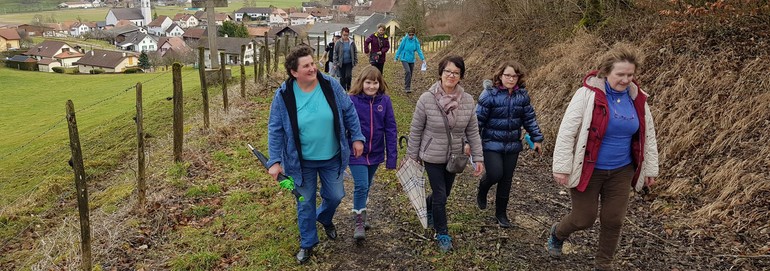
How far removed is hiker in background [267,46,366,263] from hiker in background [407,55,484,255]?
54 cm

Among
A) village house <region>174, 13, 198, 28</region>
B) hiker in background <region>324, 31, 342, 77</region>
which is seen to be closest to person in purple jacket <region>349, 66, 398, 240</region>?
hiker in background <region>324, 31, 342, 77</region>

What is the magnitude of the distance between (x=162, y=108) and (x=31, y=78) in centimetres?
2704

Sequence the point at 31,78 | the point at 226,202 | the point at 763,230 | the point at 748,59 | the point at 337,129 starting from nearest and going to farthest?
the point at 337,129 < the point at 763,230 < the point at 226,202 < the point at 748,59 < the point at 31,78

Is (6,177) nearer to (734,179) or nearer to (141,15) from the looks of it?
(734,179)

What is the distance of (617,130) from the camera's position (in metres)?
3.71

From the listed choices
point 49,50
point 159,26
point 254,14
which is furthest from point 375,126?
point 159,26

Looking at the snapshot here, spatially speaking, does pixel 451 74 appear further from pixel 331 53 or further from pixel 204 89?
pixel 331 53

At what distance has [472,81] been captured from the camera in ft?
46.2

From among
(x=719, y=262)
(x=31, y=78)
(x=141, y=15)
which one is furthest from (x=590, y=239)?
(x=141, y=15)

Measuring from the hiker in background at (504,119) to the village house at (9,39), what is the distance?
9696 centimetres

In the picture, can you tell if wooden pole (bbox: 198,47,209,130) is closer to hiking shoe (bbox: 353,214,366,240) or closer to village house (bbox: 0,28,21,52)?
hiking shoe (bbox: 353,214,366,240)

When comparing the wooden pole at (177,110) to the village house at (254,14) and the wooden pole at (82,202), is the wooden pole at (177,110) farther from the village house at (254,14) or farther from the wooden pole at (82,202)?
the village house at (254,14)

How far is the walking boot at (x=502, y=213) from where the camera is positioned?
16.8 feet

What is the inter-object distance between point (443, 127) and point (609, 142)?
1.31 meters
